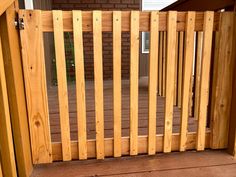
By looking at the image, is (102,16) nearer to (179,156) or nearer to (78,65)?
(78,65)

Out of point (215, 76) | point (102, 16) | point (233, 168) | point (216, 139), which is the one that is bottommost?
point (233, 168)

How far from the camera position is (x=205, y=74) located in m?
1.65

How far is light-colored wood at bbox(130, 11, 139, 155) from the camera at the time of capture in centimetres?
149

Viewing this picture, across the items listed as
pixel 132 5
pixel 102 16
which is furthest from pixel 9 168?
pixel 132 5

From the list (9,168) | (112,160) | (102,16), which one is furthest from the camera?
(112,160)

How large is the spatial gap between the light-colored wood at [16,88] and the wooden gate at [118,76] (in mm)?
53

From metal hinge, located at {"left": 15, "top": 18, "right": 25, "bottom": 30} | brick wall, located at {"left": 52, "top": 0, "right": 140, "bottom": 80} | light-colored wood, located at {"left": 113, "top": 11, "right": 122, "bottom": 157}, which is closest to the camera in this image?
metal hinge, located at {"left": 15, "top": 18, "right": 25, "bottom": 30}

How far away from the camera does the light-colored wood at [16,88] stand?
1263 millimetres

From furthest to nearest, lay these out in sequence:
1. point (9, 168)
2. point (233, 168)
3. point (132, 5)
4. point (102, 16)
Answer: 1. point (132, 5)
2. point (233, 168)
3. point (102, 16)
4. point (9, 168)

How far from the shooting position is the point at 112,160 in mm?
1682

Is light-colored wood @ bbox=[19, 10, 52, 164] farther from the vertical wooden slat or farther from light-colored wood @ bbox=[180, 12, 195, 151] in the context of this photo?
light-colored wood @ bbox=[180, 12, 195, 151]

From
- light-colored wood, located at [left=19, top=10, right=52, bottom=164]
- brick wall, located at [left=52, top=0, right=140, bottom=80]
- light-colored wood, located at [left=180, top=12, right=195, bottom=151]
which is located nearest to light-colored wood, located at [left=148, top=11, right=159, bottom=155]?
light-colored wood, located at [left=180, top=12, right=195, bottom=151]

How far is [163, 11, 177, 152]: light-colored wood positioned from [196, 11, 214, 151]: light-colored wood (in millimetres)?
227

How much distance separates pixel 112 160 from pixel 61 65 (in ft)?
2.61
